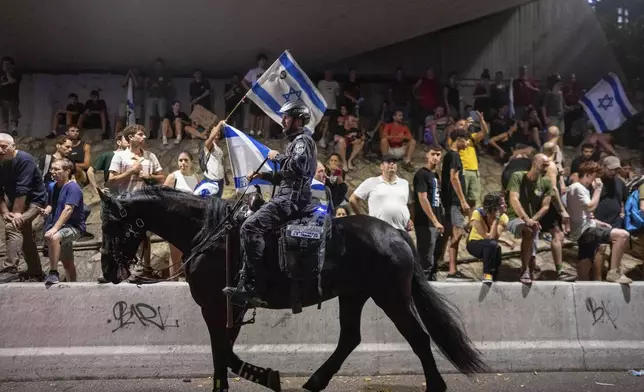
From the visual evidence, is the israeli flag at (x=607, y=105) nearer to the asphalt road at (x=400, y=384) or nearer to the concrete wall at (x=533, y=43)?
the concrete wall at (x=533, y=43)

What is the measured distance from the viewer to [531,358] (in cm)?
693

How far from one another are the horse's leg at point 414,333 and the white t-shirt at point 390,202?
2.35 metres

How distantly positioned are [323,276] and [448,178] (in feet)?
13.9

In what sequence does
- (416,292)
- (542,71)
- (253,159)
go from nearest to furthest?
(416,292)
(253,159)
(542,71)

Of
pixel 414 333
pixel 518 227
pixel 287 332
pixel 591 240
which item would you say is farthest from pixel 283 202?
pixel 591 240

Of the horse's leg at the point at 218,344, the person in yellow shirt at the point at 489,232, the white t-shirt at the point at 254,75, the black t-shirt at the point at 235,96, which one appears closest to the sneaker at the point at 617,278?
the person in yellow shirt at the point at 489,232

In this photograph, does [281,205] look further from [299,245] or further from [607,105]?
[607,105]

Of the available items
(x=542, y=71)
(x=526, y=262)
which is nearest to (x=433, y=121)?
(x=542, y=71)

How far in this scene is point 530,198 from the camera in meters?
8.47

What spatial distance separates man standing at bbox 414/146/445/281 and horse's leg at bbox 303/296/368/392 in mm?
2417


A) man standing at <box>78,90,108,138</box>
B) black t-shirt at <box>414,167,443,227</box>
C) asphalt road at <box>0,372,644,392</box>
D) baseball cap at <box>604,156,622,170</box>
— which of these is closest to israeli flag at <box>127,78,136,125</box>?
man standing at <box>78,90,108,138</box>

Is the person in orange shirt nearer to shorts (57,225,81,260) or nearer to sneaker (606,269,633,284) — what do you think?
sneaker (606,269,633,284)

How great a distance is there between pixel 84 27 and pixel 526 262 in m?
11.0

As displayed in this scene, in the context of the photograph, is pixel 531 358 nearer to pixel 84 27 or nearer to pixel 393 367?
pixel 393 367
